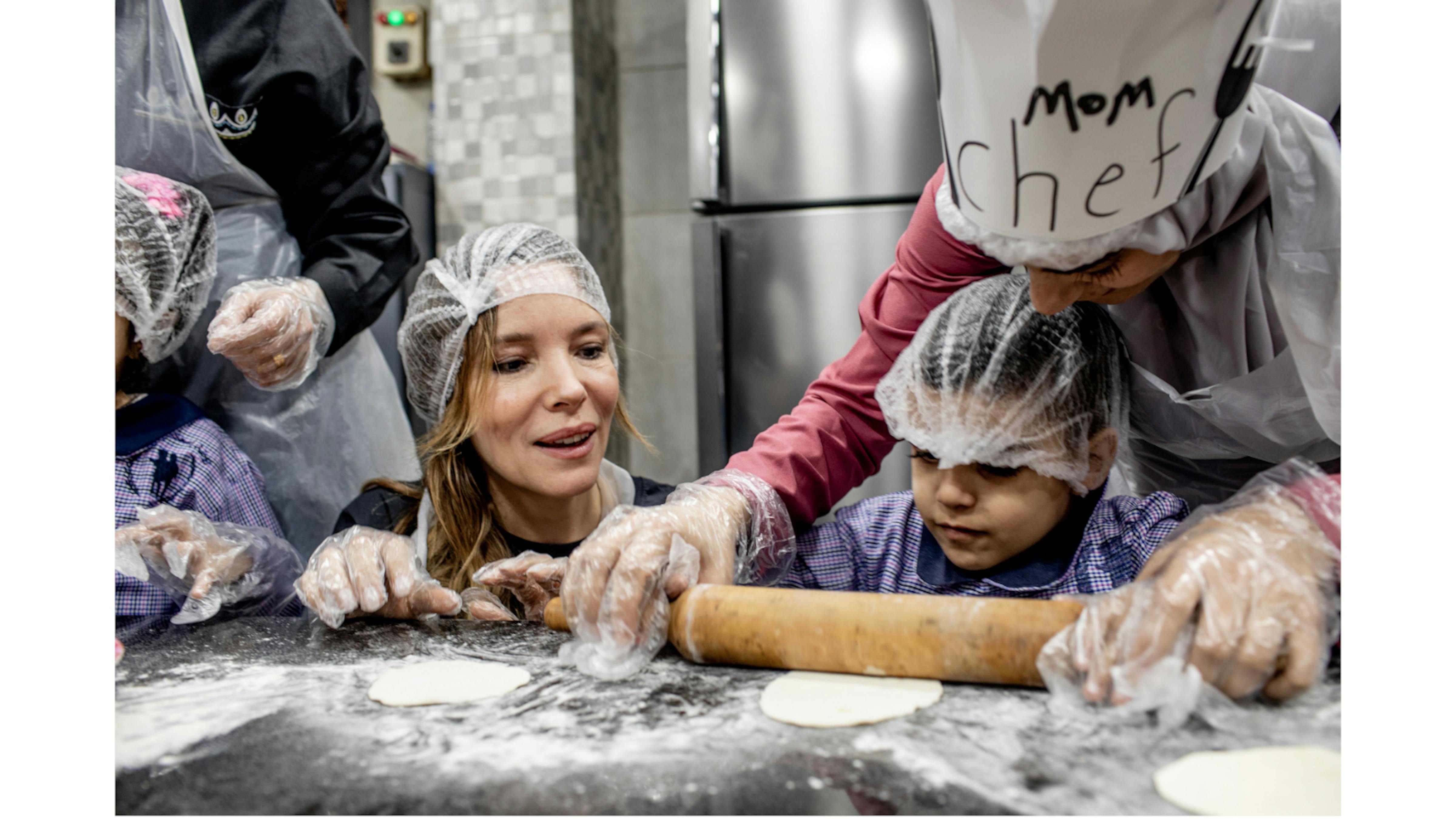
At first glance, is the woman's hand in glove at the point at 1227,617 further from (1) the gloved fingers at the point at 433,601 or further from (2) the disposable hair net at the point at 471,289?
(2) the disposable hair net at the point at 471,289

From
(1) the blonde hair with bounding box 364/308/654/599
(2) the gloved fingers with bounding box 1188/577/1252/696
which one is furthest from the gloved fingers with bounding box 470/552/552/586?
(2) the gloved fingers with bounding box 1188/577/1252/696

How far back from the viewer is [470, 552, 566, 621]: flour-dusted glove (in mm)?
1077

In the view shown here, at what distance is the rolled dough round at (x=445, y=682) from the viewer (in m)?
0.79

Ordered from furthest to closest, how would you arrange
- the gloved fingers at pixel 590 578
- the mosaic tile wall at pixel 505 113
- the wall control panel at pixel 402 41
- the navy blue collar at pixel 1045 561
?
the wall control panel at pixel 402 41
the mosaic tile wall at pixel 505 113
the navy blue collar at pixel 1045 561
the gloved fingers at pixel 590 578

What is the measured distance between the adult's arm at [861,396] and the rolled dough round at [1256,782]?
23.3 inches

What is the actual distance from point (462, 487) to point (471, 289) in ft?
0.92

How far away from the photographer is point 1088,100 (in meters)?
0.64

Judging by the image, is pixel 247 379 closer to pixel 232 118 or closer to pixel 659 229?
pixel 232 118

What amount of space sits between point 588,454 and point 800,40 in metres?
1.20

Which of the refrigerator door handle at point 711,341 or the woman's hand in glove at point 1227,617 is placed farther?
the refrigerator door handle at point 711,341

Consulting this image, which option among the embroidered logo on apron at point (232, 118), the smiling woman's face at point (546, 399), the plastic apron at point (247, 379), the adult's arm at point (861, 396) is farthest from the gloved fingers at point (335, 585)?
the embroidered logo on apron at point (232, 118)

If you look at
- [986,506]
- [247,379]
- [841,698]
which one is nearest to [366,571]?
[247,379]

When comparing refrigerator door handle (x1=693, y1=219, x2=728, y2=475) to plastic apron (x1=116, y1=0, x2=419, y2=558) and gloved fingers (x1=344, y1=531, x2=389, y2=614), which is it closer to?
plastic apron (x1=116, y1=0, x2=419, y2=558)

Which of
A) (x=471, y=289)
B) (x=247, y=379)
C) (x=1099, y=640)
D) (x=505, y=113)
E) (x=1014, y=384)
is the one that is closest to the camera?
(x=1099, y=640)
